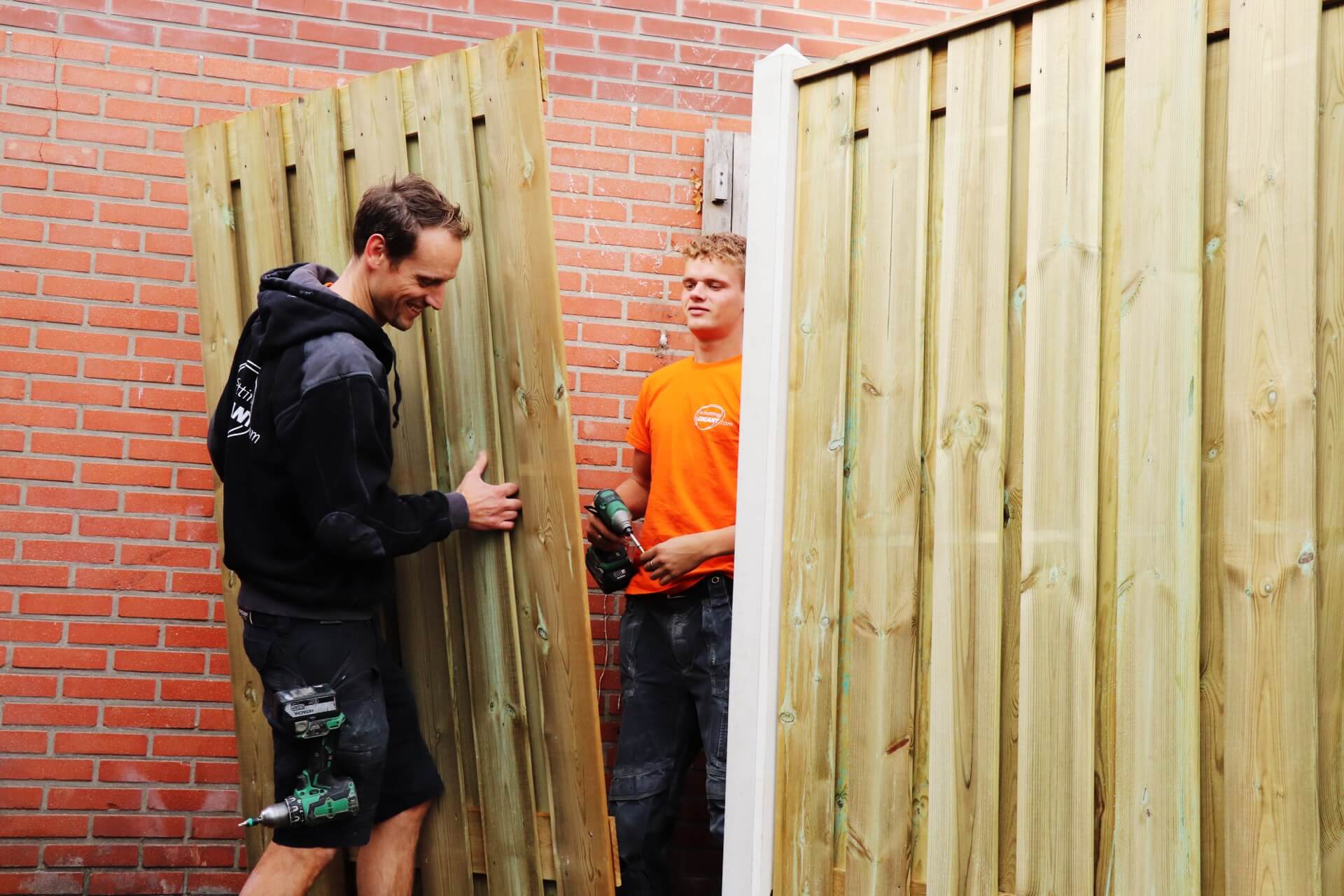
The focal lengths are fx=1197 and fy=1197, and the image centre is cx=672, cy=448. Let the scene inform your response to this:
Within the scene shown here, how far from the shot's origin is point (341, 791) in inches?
110

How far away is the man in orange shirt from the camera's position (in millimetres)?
3264

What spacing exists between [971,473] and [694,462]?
109 cm

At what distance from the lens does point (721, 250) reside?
138 inches

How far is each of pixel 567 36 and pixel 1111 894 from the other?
10.2 ft

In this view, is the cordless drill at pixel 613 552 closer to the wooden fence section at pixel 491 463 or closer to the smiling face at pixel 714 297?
the wooden fence section at pixel 491 463

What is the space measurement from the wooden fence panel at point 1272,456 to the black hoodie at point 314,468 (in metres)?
1.78

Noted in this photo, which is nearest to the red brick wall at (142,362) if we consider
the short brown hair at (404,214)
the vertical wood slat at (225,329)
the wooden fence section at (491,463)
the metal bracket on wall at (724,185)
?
the metal bracket on wall at (724,185)

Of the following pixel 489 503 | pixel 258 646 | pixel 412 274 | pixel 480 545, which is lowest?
pixel 258 646

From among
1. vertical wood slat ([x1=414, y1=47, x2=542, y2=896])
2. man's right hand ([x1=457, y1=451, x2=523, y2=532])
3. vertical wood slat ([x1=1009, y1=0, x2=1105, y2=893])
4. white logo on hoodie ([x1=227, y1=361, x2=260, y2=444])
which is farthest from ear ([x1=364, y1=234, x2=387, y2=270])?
vertical wood slat ([x1=1009, y1=0, x2=1105, y2=893])

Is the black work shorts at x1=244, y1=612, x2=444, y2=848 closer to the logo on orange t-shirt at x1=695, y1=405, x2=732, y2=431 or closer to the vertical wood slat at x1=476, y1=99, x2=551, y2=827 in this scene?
the vertical wood slat at x1=476, y1=99, x2=551, y2=827

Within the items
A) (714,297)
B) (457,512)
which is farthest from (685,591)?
(714,297)

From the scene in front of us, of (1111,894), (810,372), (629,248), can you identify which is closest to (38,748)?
(629,248)

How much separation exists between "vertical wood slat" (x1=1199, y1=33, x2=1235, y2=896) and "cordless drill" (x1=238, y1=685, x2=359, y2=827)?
1850 millimetres

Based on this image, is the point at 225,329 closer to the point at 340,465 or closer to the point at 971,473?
the point at 340,465
